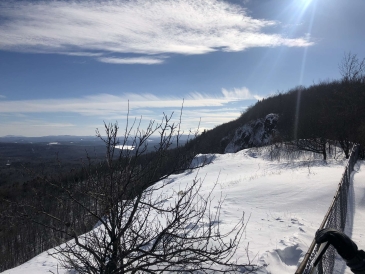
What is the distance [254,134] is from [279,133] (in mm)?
11363

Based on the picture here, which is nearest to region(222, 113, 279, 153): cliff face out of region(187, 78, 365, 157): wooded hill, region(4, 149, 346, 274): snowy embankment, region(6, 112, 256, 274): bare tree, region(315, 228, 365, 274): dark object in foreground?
region(187, 78, 365, 157): wooded hill

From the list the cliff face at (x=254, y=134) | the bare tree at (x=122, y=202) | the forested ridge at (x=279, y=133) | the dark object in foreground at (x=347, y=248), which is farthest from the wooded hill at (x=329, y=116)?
the dark object in foreground at (x=347, y=248)

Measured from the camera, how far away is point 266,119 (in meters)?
51.3

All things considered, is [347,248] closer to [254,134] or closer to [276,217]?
[276,217]

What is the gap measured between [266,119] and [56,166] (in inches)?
1969

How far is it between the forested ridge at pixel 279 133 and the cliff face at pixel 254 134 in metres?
1.80

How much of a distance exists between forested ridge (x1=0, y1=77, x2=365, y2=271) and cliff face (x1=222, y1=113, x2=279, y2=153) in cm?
180

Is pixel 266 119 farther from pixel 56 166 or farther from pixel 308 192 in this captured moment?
pixel 56 166

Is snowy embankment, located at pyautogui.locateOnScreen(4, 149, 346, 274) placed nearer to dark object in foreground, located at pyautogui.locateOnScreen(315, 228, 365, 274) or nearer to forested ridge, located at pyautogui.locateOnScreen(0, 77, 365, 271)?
forested ridge, located at pyautogui.locateOnScreen(0, 77, 365, 271)

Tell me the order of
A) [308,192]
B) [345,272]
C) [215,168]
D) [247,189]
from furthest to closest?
[215,168] → [247,189] → [308,192] → [345,272]

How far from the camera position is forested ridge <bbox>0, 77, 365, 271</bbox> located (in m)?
5.30

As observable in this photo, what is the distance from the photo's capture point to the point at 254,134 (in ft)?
168

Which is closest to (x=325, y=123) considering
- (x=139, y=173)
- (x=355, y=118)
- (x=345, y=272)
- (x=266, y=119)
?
(x=355, y=118)

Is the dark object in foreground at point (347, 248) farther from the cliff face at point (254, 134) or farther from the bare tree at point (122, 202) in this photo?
the cliff face at point (254, 134)
